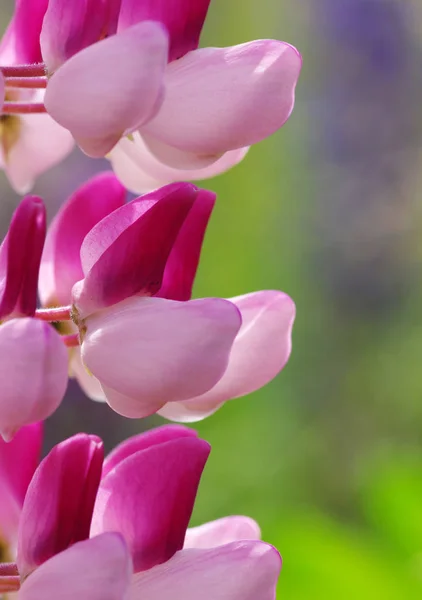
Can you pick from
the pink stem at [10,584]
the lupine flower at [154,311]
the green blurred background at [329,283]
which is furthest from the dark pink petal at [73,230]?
the green blurred background at [329,283]

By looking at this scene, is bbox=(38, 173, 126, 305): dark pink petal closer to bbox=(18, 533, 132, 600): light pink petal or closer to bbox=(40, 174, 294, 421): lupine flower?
bbox=(40, 174, 294, 421): lupine flower

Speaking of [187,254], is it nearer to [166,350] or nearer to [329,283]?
[166,350]

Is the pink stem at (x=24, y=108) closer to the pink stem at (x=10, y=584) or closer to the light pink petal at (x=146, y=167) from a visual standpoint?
the light pink petal at (x=146, y=167)

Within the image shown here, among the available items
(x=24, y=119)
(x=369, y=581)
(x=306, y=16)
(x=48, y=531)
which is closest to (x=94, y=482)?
(x=48, y=531)

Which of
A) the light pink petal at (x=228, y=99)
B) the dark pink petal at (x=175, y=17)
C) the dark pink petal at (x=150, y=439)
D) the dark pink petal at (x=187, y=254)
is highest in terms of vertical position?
the dark pink petal at (x=175, y=17)

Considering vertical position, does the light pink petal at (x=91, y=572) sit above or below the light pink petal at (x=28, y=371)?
below

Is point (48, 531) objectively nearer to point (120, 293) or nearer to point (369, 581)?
point (120, 293)
